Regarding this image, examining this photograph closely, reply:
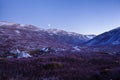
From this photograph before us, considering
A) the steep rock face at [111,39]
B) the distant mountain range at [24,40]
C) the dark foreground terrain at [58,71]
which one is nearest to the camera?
the dark foreground terrain at [58,71]

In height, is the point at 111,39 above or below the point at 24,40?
below

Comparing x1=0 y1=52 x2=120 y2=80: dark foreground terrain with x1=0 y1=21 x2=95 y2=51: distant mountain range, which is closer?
x1=0 y1=52 x2=120 y2=80: dark foreground terrain

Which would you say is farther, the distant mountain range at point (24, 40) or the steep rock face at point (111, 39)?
the steep rock face at point (111, 39)

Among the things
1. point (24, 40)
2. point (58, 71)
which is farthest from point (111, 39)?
point (58, 71)

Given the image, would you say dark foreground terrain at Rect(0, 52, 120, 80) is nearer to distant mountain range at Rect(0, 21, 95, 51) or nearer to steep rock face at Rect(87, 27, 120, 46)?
distant mountain range at Rect(0, 21, 95, 51)

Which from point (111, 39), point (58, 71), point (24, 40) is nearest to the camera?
Answer: point (58, 71)

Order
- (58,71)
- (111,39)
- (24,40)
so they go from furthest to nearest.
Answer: (111,39) < (24,40) < (58,71)

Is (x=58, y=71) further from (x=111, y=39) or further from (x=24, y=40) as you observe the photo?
(x=111, y=39)

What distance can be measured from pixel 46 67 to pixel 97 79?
211 inches

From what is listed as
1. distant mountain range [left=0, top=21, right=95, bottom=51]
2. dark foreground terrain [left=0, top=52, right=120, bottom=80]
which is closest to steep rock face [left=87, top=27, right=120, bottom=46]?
distant mountain range [left=0, top=21, right=95, bottom=51]

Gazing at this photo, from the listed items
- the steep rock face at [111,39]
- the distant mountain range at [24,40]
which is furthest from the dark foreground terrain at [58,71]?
the steep rock face at [111,39]

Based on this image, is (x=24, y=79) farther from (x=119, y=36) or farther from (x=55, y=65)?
(x=119, y=36)

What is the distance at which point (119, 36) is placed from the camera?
10244cm

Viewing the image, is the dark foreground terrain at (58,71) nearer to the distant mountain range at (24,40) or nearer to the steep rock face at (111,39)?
the distant mountain range at (24,40)
